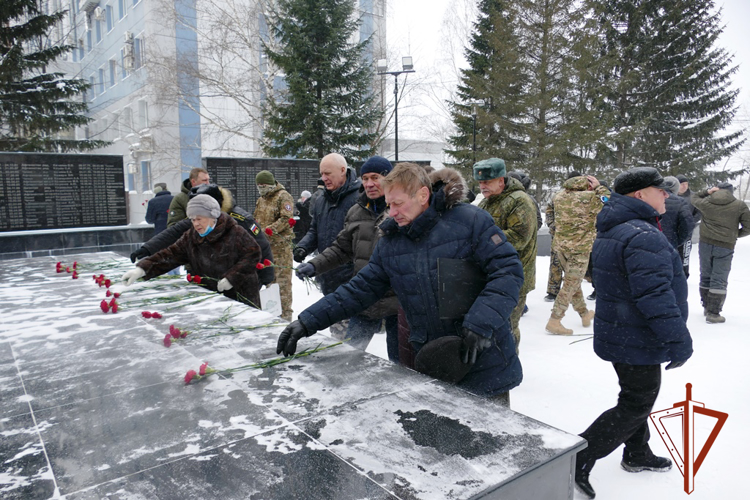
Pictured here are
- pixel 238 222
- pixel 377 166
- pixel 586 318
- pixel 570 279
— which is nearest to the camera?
pixel 377 166

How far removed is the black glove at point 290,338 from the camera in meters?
2.48

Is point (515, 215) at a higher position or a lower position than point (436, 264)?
higher

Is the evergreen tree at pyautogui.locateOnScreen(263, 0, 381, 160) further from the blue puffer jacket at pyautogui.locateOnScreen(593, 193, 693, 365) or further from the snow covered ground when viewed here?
the blue puffer jacket at pyautogui.locateOnScreen(593, 193, 693, 365)

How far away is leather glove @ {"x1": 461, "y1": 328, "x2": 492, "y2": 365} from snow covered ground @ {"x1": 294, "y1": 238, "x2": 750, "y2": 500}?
4.08ft

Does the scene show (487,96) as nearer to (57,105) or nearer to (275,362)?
(57,105)

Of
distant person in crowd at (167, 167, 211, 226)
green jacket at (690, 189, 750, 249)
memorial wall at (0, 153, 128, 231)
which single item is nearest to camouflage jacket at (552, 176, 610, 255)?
green jacket at (690, 189, 750, 249)

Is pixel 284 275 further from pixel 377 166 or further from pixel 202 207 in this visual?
pixel 377 166

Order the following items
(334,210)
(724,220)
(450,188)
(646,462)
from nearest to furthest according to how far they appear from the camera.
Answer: (450,188)
(646,462)
(334,210)
(724,220)

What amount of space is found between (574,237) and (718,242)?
2.09 metres

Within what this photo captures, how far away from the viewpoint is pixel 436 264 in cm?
234

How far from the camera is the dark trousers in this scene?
259 centimetres

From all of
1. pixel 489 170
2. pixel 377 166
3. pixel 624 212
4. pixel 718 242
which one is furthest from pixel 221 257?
pixel 718 242

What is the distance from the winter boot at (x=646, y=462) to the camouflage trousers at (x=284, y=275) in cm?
442

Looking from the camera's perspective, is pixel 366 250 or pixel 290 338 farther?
pixel 366 250
